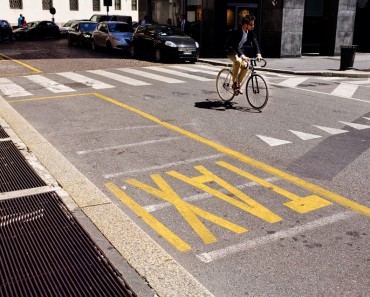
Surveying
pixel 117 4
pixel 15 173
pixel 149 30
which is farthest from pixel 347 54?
pixel 117 4

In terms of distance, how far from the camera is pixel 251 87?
387 inches

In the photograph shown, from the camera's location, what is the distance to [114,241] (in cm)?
397

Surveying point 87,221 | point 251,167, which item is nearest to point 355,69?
point 251,167

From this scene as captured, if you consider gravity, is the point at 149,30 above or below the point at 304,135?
above

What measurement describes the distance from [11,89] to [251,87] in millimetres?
6710

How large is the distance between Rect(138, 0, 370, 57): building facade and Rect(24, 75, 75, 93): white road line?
11534 mm

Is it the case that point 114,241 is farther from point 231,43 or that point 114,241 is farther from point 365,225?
point 231,43

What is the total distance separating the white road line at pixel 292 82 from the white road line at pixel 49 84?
6.54 meters

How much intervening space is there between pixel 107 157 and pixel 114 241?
266 cm

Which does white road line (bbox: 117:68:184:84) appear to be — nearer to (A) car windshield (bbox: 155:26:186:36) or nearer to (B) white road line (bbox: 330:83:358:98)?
(A) car windshield (bbox: 155:26:186:36)

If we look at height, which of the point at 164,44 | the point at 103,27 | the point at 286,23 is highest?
the point at 286,23

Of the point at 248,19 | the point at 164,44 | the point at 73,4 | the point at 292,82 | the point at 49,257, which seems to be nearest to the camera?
the point at 49,257

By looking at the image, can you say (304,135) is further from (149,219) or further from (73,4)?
(73,4)

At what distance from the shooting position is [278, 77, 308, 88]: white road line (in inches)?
552
